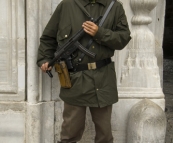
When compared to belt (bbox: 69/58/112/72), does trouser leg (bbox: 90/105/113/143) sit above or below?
below

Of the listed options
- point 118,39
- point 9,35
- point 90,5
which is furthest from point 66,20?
point 9,35

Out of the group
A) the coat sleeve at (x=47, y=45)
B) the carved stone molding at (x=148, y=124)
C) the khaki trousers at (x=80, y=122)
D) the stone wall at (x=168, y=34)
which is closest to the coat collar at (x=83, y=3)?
the coat sleeve at (x=47, y=45)

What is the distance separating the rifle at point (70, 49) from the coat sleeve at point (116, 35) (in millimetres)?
127

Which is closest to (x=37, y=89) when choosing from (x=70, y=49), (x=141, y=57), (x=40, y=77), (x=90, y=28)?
(x=40, y=77)

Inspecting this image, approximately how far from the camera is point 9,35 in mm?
3238

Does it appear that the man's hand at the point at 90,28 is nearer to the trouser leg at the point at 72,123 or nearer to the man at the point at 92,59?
the man at the point at 92,59

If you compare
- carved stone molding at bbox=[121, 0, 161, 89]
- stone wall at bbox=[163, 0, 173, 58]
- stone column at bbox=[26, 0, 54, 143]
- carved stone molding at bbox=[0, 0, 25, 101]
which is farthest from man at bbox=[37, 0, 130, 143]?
stone wall at bbox=[163, 0, 173, 58]

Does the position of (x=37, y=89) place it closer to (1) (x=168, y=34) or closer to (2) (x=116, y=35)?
(2) (x=116, y=35)

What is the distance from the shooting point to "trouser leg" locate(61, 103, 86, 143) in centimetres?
280

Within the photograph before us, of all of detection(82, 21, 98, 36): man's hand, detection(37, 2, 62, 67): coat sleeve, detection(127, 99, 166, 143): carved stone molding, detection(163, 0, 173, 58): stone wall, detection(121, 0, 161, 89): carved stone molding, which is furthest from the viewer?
detection(163, 0, 173, 58): stone wall

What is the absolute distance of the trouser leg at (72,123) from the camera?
9.20 feet

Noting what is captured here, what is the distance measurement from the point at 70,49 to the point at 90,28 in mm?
273

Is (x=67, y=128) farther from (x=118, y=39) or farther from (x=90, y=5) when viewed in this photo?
(x=90, y=5)

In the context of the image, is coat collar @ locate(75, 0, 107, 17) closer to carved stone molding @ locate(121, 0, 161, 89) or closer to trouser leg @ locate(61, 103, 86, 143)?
carved stone molding @ locate(121, 0, 161, 89)
